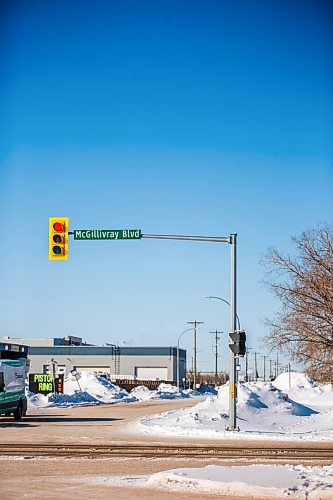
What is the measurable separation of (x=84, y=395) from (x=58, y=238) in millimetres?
37046

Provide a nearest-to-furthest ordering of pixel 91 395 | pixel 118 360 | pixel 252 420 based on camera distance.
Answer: pixel 252 420, pixel 91 395, pixel 118 360

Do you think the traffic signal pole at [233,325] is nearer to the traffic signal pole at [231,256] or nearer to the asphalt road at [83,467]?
the traffic signal pole at [231,256]

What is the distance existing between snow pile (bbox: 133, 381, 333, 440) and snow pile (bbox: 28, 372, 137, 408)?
1482 centimetres

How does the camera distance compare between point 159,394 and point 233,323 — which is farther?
point 159,394

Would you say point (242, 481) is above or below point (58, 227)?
below

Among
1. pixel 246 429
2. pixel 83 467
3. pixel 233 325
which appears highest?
pixel 233 325

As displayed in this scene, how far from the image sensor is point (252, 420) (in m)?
29.7

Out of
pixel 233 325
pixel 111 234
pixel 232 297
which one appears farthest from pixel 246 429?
pixel 111 234

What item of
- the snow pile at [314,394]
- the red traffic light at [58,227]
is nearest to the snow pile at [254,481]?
the red traffic light at [58,227]

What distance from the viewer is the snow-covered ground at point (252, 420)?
25109 millimetres

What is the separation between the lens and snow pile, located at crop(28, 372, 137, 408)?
4912 cm

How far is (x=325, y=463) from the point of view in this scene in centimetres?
1614

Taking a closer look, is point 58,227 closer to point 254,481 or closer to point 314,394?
point 254,481

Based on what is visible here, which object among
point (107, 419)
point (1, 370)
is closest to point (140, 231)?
point (1, 370)
